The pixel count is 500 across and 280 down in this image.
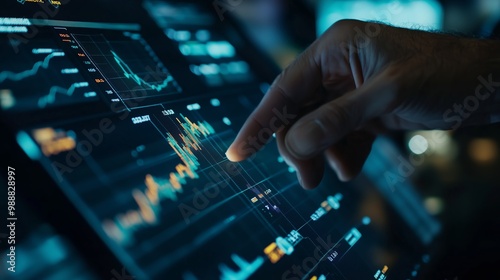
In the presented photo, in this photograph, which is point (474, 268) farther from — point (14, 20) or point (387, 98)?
point (14, 20)

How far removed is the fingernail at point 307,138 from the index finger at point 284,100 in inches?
9.1

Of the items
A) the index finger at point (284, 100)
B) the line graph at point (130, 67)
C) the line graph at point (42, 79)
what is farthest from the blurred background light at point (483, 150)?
the line graph at point (42, 79)

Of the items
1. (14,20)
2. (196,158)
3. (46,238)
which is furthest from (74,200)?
(14,20)

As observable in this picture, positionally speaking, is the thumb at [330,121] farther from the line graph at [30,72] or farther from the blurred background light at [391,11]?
the blurred background light at [391,11]

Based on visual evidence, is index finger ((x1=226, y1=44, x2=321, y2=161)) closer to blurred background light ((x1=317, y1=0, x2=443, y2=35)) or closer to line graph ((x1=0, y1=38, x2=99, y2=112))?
line graph ((x1=0, y1=38, x2=99, y2=112))

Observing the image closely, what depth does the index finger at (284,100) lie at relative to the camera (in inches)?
39.0

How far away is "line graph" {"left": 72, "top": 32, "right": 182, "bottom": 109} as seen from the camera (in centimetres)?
91

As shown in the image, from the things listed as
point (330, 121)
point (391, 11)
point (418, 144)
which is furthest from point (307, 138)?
point (391, 11)

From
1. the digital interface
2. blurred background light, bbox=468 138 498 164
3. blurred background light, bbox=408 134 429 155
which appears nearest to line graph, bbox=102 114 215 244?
the digital interface

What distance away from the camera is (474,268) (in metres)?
1.12

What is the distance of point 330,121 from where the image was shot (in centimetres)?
73

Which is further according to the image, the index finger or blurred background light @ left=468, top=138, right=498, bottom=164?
blurred background light @ left=468, top=138, right=498, bottom=164

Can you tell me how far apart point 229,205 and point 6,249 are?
372 mm

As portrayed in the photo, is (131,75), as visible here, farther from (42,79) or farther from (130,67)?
(42,79)
